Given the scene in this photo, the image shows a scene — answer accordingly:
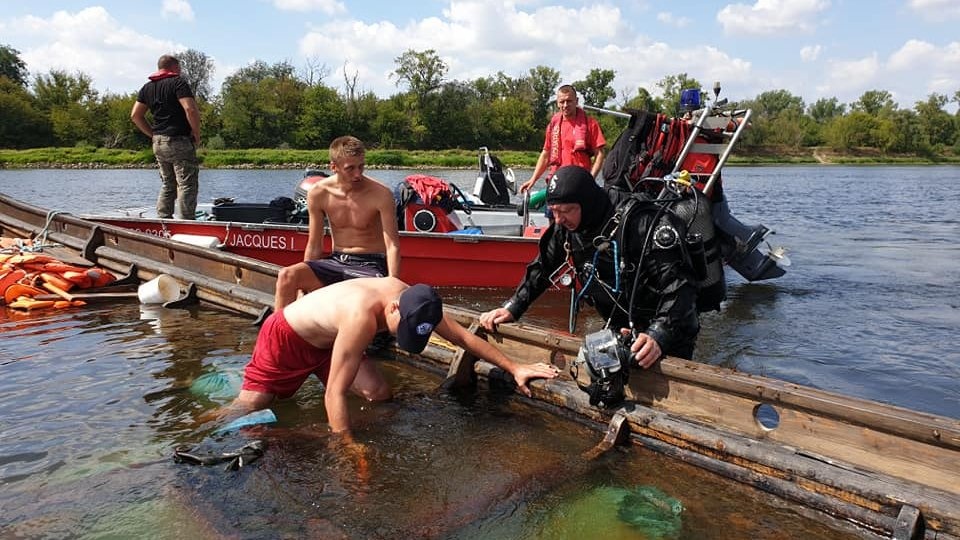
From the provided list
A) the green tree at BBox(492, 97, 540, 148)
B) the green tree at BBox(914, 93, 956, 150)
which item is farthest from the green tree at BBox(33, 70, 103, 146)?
the green tree at BBox(914, 93, 956, 150)

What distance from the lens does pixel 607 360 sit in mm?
3627

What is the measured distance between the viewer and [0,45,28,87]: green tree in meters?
73.1

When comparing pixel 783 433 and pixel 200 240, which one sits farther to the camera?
pixel 200 240

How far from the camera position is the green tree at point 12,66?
240 feet

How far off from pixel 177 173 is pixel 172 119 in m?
0.65

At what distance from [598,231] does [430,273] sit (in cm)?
519

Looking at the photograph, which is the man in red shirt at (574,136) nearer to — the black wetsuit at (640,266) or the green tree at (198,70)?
the black wetsuit at (640,266)

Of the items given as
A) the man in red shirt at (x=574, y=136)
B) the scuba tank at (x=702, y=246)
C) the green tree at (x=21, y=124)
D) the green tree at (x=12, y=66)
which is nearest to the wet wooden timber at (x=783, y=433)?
the scuba tank at (x=702, y=246)

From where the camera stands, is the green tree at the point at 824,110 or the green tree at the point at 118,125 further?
the green tree at the point at 824,110

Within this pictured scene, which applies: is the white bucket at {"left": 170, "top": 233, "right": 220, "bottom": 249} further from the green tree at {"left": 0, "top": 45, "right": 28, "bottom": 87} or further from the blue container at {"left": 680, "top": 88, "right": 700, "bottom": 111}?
the green tree at {"left": 0, "top": 45, "right": 28, "bottom": 87}

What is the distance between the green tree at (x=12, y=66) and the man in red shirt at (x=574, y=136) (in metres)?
83.6

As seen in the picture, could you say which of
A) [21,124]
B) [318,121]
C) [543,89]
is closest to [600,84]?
A: [543,89]

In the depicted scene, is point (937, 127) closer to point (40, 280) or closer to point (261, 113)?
point (261, 113)

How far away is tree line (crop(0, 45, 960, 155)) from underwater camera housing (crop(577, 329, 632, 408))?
5621cm
